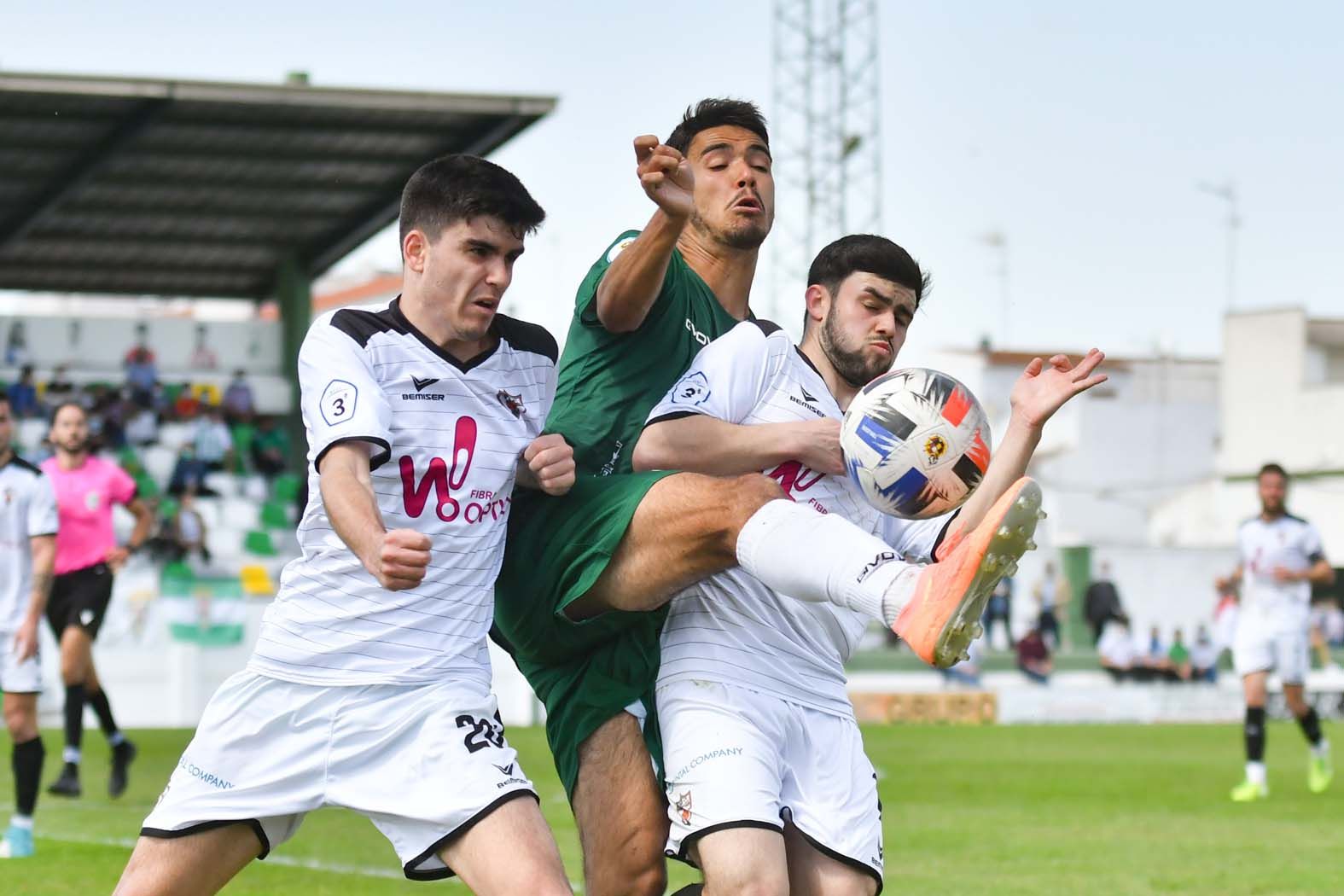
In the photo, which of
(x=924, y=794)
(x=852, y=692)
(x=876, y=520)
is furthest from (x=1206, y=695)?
(x=876, y=520)

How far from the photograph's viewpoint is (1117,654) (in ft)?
98.9

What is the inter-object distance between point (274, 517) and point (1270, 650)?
1648 cm

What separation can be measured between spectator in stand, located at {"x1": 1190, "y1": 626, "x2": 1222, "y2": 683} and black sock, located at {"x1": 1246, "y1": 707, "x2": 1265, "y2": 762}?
53.1 ft

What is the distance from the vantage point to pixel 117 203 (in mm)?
30188

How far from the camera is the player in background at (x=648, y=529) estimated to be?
4.71m

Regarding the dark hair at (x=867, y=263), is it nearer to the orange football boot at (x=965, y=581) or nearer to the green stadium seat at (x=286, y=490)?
the orange football boot at (x=965, y=581)

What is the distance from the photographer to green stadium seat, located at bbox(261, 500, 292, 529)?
91.0 feet

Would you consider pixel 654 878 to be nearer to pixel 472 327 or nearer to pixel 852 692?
pixel 472 327

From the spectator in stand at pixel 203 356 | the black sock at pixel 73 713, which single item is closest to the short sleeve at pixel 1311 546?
the black sock at pixel 73 713

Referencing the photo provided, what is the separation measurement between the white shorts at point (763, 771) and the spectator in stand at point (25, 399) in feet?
82.4

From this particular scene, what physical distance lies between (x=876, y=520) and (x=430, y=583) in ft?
5.11

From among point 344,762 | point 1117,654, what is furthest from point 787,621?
point 1117,654

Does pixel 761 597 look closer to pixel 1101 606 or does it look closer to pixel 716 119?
pixel 716 119

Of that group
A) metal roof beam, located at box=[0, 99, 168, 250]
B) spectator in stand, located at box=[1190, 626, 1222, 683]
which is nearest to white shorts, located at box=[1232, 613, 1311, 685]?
spectator in stand, located at box=[1190, 626, 1222, 683]
